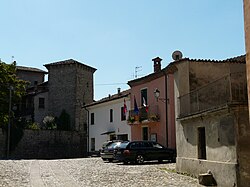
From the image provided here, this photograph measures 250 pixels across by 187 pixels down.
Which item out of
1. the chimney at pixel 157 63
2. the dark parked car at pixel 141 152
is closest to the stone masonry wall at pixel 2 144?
the chimney at pixel 157 63

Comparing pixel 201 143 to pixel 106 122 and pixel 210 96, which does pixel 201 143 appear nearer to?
pixel 210 96

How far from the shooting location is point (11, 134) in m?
39.9

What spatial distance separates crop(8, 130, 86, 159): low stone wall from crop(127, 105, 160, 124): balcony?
15.0 meters

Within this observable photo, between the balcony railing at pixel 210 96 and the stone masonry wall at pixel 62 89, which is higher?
the stone masonry wall at pixel 62 89

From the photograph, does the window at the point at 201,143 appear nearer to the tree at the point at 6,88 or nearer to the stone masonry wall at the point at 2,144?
the stone masonry wall at the point at 2,144

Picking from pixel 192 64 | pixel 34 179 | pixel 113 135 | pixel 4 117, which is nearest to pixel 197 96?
pixel 192 64

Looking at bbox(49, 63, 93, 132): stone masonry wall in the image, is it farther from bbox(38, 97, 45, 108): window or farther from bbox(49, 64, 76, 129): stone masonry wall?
bbox(38, 97, 45, 108): window

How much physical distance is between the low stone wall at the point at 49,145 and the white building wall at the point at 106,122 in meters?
5.11

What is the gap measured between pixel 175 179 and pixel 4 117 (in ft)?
96.3

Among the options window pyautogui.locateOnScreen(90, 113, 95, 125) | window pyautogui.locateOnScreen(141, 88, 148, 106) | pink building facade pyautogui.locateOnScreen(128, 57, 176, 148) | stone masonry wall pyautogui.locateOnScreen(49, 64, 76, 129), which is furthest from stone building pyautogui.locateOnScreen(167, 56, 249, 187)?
stone masonry wall pyautogui.locateOnScreen(49, 64, 76, 129)

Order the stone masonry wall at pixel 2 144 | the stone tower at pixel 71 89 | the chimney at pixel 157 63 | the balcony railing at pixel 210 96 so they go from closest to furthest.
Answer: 1. the balcony railing at pixel 210 96
2. the chimney at pixel 157 63
3. the stone masonry wall at pixel 2 144
4. the stone tower at pixel 71 89

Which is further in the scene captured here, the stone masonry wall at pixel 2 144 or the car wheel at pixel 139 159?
the stone masonry wall at pixel 2 144

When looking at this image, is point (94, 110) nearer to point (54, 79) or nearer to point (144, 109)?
point (144, 109)

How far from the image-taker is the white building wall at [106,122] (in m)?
34.8
